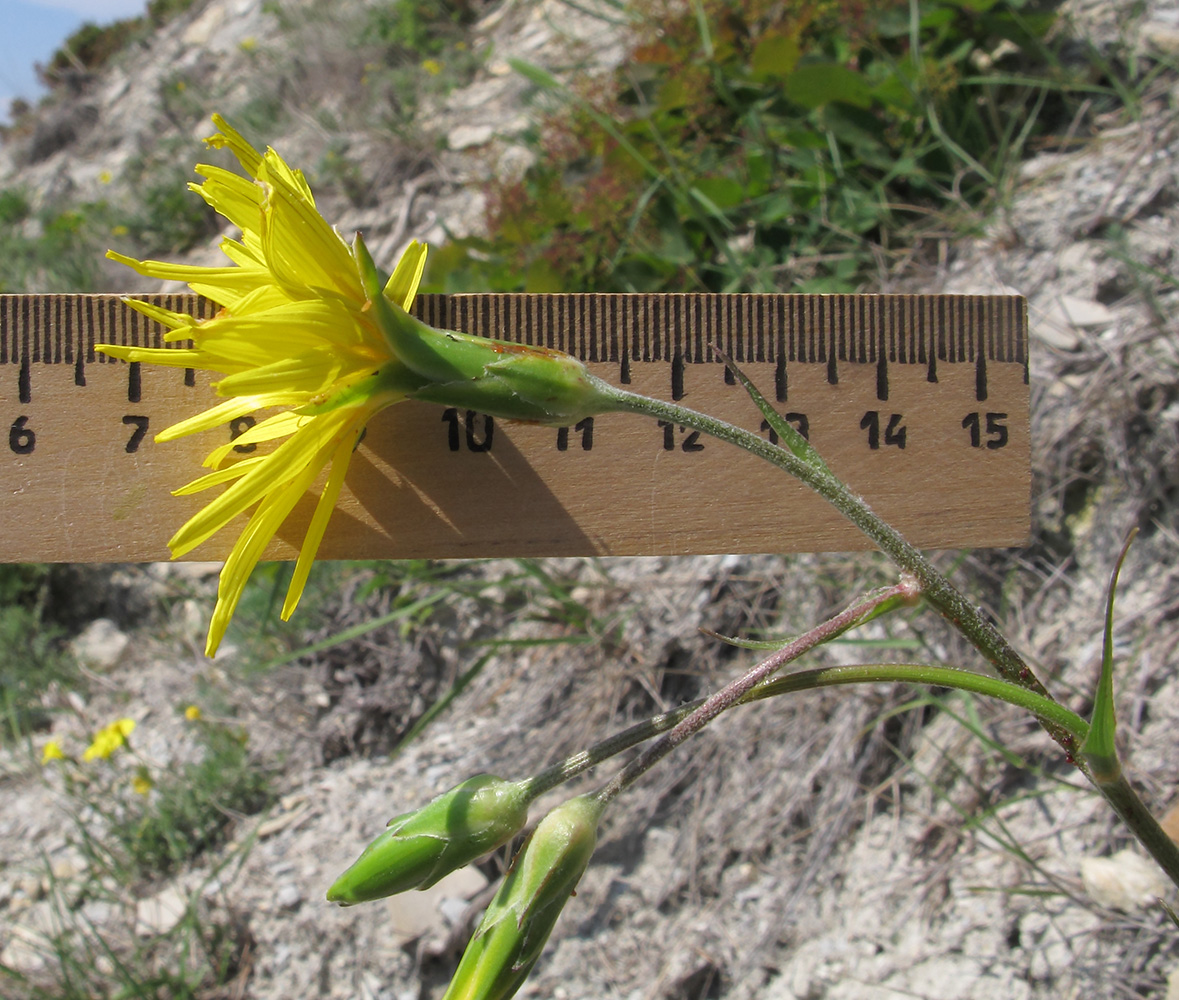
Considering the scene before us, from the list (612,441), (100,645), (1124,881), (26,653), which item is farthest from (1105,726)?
(26,653)

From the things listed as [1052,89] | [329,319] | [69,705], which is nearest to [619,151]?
[1052,89]

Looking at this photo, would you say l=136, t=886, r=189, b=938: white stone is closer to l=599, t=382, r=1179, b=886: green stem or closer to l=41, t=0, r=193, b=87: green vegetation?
l=599, t=382, r=1179, b=886: green stem

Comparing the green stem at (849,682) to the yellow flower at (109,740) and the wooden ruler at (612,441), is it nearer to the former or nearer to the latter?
the wooden ruler at (612,441)

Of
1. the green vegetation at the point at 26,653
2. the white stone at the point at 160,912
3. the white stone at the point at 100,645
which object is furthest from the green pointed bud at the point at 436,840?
the white stone at the point at 100,645

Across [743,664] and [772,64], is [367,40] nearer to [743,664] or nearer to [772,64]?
[772,64]

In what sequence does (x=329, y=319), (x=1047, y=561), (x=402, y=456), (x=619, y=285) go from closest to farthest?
1. (x=329, y=319)
2. (x=402, y=456)
3. (x=1047, y=561)
4. (x=619, y=285)
